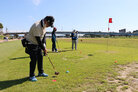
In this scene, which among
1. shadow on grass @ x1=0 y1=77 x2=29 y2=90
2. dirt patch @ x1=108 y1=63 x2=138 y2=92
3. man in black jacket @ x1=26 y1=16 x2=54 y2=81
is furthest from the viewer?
man in black jacket @ x1=26 y1=16 x2=54 y2=81

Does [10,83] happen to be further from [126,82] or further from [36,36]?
[126,82]

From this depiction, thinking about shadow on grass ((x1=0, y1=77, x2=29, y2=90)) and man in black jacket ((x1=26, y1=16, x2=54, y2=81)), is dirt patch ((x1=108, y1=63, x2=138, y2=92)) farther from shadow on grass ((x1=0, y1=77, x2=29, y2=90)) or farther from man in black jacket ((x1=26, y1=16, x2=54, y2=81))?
shadow on grass ((x1=0, y1=77, x2=29, y2=90))

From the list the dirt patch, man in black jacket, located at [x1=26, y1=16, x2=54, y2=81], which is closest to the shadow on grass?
man in black jacket, located at [x1=26, y1=16, x2=54, y2=81]

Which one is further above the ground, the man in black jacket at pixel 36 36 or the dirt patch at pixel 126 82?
the man in black jacket at pixel 36 36

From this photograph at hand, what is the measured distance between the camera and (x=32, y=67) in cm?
443

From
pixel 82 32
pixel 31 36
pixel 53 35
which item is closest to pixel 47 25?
pixel 31 36

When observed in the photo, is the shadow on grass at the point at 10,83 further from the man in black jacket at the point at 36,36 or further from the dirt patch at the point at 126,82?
the dirt patch at the point at 126,82

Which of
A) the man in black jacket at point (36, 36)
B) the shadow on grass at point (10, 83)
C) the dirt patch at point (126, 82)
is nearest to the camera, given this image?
the dirt patch at point (126, 82)

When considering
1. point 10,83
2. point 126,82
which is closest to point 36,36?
point 10,83

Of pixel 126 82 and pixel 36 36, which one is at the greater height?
pixel 36 36

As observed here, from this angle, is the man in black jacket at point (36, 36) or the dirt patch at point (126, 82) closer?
the dirt patch at point (126, 82)

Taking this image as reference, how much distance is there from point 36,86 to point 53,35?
8.32 meters

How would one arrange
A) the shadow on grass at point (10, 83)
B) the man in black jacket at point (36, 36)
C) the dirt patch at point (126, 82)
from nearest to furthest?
1. the dirt patch at point (126, 82)
2. the shadow on grass at point (10, 83)
3. the man in black jacket at point (36, 36)

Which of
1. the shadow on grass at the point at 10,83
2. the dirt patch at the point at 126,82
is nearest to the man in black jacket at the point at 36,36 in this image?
the shadow on grass at the point at 10,83
